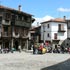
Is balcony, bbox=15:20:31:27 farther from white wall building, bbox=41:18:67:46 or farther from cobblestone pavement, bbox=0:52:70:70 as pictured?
cobblestone pavement, bbox=0:52:70:70

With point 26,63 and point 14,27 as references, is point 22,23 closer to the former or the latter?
point 14,27

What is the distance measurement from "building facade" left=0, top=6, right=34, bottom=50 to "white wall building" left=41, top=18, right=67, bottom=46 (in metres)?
13.2

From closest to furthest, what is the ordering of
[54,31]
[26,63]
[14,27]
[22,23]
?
[26,63] → [14,27] → [22,23] → [54,31]

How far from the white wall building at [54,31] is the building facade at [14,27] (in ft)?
43.5

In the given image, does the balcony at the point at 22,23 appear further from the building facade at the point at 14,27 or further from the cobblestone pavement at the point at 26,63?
the cobblestone pavement at the point at 26,63

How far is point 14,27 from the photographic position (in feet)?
222

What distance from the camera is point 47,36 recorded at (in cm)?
8550

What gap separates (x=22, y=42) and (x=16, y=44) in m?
1.88

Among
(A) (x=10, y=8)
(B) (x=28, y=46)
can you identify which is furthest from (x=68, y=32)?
(A) (x=10, y=8)

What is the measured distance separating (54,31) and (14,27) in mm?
20131

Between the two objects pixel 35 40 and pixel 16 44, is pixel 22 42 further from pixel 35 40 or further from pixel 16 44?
pixel 35 40

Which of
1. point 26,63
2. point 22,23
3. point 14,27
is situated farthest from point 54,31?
point 26,63

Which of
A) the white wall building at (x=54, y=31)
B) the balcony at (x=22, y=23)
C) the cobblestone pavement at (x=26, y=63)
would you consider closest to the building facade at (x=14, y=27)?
the balcony at (x=22, y=23)

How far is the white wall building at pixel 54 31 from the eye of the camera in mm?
85125
